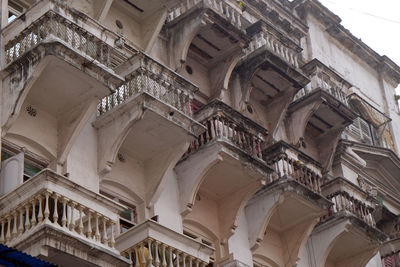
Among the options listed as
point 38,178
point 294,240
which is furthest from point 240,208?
point 38,178

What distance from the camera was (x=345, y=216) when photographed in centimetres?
2406

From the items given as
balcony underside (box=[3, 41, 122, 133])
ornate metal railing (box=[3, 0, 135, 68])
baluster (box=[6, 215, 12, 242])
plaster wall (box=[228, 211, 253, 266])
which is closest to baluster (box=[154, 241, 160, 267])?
baluster (box=[6, 215, 12, 242])

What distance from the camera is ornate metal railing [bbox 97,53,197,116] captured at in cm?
1995

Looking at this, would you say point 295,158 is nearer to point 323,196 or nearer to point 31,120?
point 323,196

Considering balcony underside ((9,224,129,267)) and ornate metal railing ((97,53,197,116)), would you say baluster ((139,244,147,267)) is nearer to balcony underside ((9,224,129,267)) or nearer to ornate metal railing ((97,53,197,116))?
balcony underside ((9,224,129,267))

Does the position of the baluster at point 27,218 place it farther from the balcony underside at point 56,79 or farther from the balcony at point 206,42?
the balcony at point 206,42

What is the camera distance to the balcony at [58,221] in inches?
613

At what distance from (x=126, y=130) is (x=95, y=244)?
3.76 metres

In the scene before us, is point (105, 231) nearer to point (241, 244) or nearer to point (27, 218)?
point (27, 218)

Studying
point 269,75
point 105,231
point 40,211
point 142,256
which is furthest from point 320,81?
point 40,211

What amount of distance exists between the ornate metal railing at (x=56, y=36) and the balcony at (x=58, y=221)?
3.02 m

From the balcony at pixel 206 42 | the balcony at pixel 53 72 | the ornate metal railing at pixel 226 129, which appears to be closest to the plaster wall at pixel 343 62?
the balcony at pixel 206 42

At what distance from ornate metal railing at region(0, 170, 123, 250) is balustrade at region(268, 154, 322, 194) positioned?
6945 millimetres

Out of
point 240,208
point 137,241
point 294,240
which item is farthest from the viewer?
point 294,240
